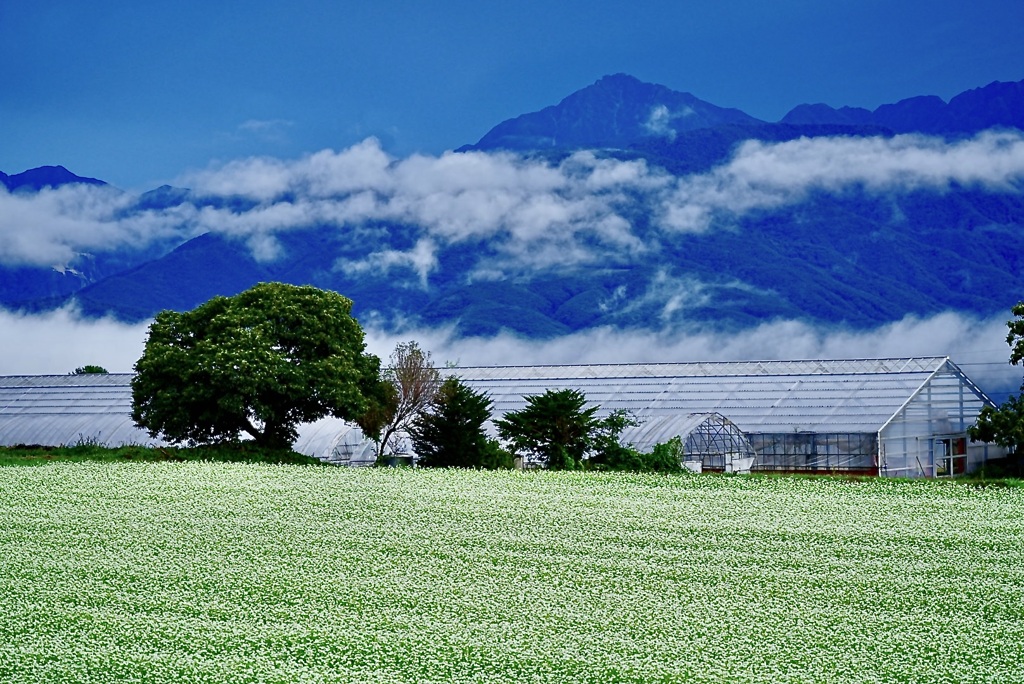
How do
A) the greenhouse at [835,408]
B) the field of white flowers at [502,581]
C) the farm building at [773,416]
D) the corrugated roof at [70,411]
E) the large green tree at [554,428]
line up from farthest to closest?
the corrugated roof at [70,411], the farm building at [773,416], the greenhouse at [835,408], the large green tree at [554,428], the field of white flowers at [502,581]

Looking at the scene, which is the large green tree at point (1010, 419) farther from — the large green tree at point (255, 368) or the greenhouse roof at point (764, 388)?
the large green tree at point (255, 368)

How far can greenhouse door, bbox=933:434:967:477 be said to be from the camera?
49000mm

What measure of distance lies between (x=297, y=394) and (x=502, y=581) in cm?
2148

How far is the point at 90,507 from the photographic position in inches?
1104

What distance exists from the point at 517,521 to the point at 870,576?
8271 millimetres

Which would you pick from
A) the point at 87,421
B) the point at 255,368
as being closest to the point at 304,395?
the point at 255,368

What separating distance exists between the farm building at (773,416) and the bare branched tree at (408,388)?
5301mm

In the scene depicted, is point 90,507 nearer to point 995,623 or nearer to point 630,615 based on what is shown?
point 630,615

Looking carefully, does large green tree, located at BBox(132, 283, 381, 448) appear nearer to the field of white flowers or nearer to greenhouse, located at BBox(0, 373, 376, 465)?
greenhouse, located at BBox(0, 373, 376, 465)

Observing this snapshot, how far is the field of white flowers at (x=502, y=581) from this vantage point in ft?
50.6

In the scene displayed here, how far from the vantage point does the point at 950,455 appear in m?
49.2

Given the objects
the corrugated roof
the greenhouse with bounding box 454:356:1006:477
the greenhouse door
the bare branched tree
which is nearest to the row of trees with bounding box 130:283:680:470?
the bare branched tree

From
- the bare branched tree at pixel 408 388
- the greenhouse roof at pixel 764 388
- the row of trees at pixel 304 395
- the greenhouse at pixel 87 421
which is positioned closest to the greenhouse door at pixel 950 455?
the greenhouse roof at pixel 764 388

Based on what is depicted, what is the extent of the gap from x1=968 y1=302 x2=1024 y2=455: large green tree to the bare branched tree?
68.6 feet
